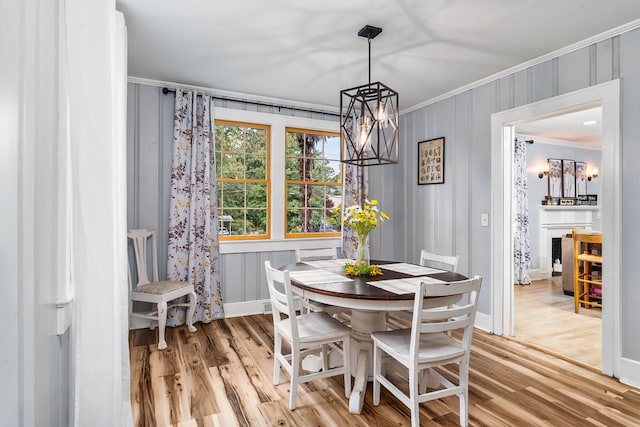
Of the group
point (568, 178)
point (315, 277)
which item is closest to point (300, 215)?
point (315, 277)

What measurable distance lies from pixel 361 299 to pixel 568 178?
21.9 ft

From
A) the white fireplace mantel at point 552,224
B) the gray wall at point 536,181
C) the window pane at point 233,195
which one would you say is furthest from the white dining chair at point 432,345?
the white fireplace mantel at point 552,224

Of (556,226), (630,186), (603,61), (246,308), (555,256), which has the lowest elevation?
(246,308)

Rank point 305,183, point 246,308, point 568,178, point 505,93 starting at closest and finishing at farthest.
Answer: point 505,93
point 246,308
point 305,183
point 568,178

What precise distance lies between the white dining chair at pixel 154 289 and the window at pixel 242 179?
77cm

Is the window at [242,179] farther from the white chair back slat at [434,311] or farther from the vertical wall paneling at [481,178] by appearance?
the white chair back slat at [434,311]

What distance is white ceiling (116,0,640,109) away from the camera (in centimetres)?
239

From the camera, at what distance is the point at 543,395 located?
2400 mm

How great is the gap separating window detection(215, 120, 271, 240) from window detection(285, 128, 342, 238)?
30cm

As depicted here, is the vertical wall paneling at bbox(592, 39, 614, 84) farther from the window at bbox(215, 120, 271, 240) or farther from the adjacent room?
the window at bbox(215, 120, 271, 240)

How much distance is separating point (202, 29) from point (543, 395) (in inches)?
138

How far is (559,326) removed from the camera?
12.6 ft

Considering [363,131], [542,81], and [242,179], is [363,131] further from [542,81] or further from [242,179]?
[242,179]

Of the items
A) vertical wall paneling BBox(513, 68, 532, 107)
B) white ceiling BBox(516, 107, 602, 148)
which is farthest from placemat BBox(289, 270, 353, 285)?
white ceiling BBox(516, 107, 602, 148)
